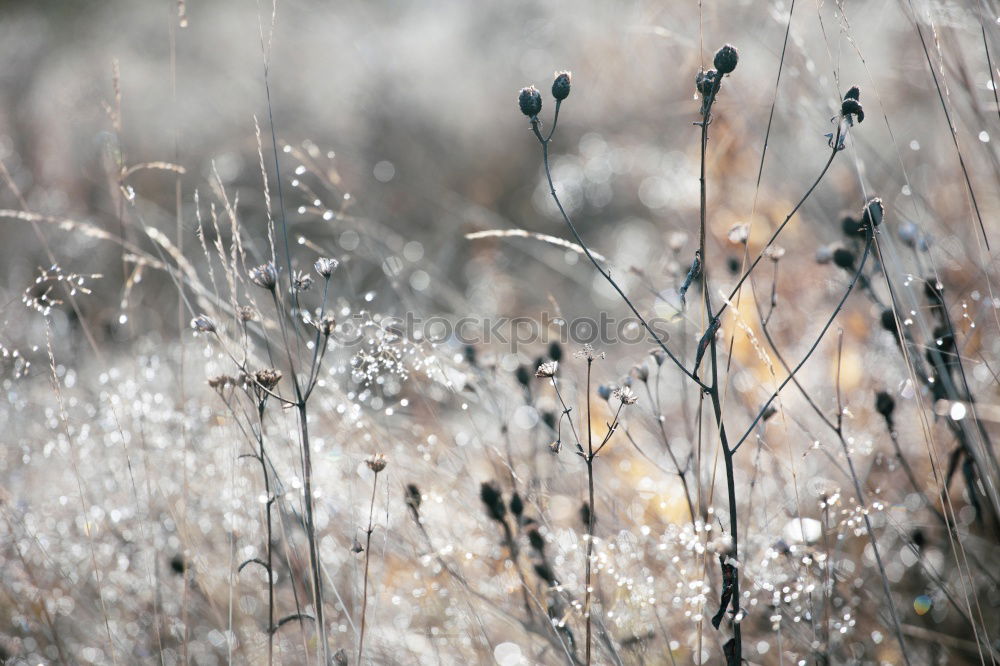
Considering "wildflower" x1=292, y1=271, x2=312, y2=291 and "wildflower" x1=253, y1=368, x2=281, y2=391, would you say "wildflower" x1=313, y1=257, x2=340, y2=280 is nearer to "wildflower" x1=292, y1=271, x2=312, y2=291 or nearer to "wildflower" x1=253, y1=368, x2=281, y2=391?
"wildflower" x1=292, y1=271, x2=312, y2=291

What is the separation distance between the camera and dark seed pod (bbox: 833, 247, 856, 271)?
1430 mm

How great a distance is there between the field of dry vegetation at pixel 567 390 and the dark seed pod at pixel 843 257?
25mm

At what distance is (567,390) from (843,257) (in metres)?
0.83

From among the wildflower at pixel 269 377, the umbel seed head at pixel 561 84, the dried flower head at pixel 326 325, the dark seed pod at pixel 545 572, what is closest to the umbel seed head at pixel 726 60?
the umbel seed head at pixel 561 84

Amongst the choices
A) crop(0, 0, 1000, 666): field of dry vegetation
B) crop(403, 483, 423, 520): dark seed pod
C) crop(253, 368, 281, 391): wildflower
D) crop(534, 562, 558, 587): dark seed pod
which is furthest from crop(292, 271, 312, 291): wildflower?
crop(534, 562, 558, 587): dark seed pod

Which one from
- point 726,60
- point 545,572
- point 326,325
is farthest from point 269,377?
point 726,60

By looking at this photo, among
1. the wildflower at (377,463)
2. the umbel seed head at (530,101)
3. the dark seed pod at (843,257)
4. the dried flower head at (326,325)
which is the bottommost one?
the wildflower at (377,463)

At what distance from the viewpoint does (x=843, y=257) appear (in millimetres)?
1438

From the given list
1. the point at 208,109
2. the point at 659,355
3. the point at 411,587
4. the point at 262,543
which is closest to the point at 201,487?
the point at 262,543

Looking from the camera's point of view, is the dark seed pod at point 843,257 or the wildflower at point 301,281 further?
the dark seed pod at point 843,257

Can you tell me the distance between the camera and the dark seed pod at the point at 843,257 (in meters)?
1.43

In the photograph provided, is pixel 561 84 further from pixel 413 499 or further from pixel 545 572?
pixel 545 572

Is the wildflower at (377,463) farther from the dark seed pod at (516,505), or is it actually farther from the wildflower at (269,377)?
the dark seed pod at (516,505)

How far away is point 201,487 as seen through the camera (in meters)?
1.94
